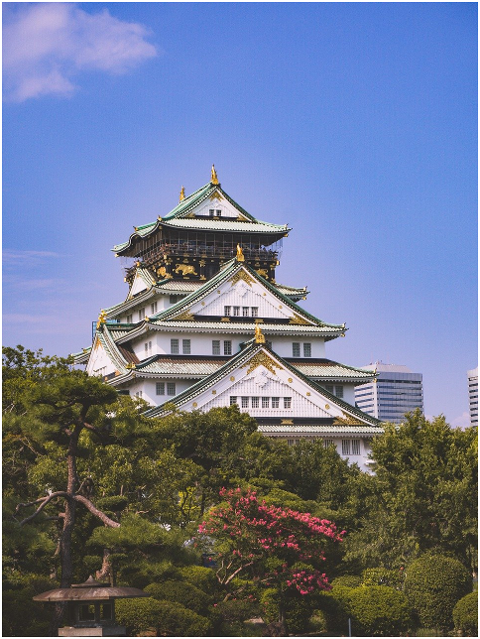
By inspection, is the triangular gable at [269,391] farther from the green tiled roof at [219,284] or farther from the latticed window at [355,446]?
the green tiled roof at [219,284]

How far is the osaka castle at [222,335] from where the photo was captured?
57812 mm

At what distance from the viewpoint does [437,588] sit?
119 feet

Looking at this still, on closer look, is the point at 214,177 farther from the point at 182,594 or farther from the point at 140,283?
the point at 182,594

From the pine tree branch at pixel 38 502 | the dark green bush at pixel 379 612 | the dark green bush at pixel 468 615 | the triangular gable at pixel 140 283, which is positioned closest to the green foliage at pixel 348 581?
the dark green bush at pixel 379 612

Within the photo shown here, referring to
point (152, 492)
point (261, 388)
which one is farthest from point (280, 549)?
point (261, 388)

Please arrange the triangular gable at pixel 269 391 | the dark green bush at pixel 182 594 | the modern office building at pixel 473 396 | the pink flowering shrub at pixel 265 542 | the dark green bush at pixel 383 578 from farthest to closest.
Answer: the modern office building at pixel 473 396
the triangular gable at pixel 269 391
the dark green bush at pixel 383 578
the pink flowering shrub at pixel 265 542
the dark green bush at pixel 182 594

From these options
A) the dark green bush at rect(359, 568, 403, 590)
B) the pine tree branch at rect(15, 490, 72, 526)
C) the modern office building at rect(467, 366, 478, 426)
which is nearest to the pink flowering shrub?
the dark green bush at rect(359, 568, 403, 590)

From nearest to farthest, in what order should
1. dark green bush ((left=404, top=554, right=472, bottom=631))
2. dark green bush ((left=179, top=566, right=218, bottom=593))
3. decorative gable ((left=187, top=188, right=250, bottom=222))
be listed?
dark green bush ((left=179, top=566, right=218, bottom=593)), dark green bush ((left=404, top=554, right=472, bottom=631)), decorative gable ((left=187, top=188, right=250, bottom=222))

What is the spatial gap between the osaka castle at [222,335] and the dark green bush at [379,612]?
16.5 m

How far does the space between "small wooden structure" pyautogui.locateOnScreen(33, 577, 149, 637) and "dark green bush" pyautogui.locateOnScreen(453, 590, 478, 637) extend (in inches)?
494

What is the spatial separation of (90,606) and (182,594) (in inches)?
251

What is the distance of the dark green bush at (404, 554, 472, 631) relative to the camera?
36.1 meters

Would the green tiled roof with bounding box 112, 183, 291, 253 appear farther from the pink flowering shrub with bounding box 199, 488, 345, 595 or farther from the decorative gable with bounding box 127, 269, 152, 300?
the pink flowering shrub with bounding box 199, 488, 345, 595

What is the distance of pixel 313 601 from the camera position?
3772 centimetres
